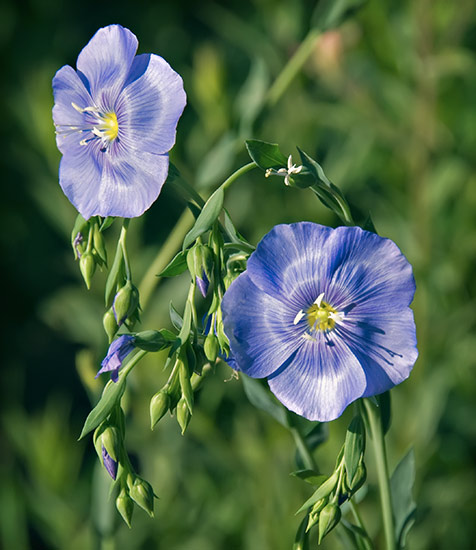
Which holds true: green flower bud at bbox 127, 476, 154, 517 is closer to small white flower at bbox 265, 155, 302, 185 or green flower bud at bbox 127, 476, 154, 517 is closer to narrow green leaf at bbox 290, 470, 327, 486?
narrow green leaf at bbox 290, 470, 327, 486

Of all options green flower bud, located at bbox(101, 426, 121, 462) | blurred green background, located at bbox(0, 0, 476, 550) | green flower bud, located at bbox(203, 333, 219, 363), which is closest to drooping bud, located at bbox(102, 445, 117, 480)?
green flower bud, located at bbox(101, 426, 121, 462)

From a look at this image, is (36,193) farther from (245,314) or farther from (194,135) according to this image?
(245,314)

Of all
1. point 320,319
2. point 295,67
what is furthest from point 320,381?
point 295,67

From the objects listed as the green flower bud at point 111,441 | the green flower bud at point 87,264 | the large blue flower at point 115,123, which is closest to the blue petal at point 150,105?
the large blue flower at point 115,123

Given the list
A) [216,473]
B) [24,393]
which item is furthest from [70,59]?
[216,473]

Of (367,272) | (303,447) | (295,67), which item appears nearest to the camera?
Result: (367,272)

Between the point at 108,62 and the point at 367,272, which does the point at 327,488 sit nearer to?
the point at 367,272
